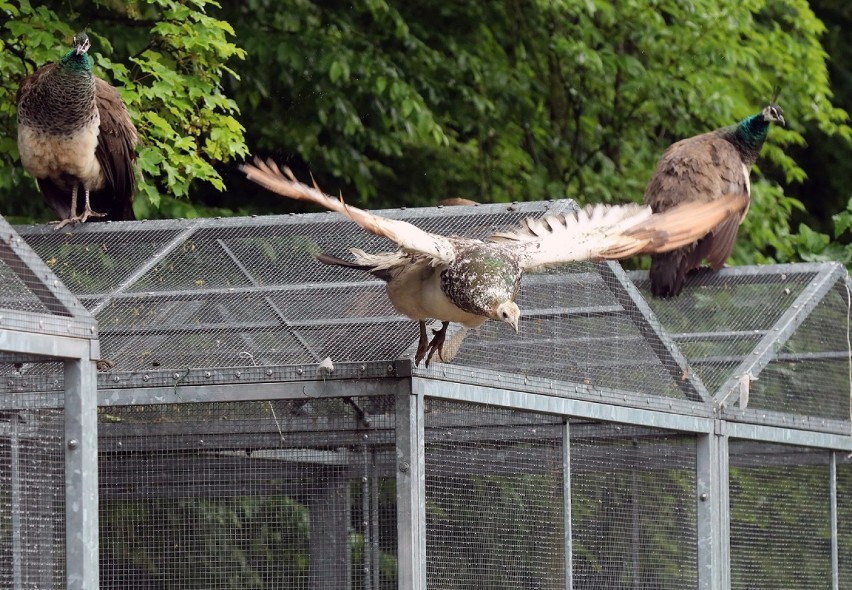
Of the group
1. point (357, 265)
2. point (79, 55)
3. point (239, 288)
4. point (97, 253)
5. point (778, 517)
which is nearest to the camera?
point (357, 265)

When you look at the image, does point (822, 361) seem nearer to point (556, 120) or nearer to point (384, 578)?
point (384, 578)

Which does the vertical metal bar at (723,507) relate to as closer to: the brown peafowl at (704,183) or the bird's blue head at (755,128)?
the brown peafowl at (704,183)

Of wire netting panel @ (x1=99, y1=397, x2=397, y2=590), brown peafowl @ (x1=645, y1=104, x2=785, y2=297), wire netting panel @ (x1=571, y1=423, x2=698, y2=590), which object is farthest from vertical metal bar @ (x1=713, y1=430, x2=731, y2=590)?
wire netting panel @ (x1=99, y1=397, x2=397, y2=590)

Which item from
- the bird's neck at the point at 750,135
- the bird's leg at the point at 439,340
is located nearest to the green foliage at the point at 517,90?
the bird's neck at the point at 750,135

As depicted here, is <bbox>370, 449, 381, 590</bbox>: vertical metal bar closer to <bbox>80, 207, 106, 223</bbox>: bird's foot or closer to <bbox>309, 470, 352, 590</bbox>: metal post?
<bbox>309, 470, 352, 590</bbox>: metal post

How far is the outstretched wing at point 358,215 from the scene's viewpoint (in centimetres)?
445

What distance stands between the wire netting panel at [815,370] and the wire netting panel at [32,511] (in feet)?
9.73

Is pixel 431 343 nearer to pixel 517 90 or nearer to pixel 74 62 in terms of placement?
pixel 74 62

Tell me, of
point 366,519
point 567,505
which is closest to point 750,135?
point 567,505

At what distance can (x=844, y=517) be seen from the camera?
271 inches

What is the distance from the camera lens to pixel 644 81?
468 inches

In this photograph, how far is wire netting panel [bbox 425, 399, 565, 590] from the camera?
4.86 m

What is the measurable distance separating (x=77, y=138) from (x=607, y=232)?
287 centimetres

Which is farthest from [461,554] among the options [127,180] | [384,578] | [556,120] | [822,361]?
[556,120]
